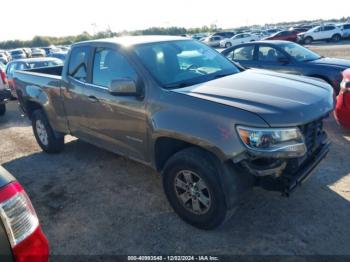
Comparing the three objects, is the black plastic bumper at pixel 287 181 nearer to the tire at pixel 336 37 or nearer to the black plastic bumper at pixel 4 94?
the black plastic bumper at pixel 4 94

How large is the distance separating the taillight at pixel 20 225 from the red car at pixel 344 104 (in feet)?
17.2

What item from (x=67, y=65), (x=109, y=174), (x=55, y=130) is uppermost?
(x=67, y=65)

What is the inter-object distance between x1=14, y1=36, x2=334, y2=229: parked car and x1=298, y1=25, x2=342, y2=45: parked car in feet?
111

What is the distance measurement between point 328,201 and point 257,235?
3.46ft

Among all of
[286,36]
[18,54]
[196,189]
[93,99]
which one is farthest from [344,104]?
[286,36]

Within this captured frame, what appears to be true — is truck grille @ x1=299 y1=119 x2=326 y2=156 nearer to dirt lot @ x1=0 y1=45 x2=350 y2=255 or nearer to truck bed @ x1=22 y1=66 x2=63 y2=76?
dirt lot @ x1=0 y1=45 x2=350 y2=255

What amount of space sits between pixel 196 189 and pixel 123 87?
1284mm

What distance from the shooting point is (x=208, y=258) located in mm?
3016

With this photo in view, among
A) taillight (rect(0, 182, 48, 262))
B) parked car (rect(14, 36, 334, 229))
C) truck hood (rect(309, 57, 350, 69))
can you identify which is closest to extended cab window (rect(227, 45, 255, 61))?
truck hood (rect(309, 57, 350, 69))

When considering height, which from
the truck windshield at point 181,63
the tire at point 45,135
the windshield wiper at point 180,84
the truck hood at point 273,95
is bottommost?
the tire at point 45,135

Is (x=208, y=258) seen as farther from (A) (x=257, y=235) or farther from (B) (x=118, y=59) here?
(B) (x=118, y=59)

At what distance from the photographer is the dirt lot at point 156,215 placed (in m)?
3.16

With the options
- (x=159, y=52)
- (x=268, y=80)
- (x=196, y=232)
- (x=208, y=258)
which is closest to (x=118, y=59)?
(x=159, y=52)

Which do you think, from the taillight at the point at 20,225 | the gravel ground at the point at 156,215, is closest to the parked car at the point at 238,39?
the gravel ground at the point at 156,215
